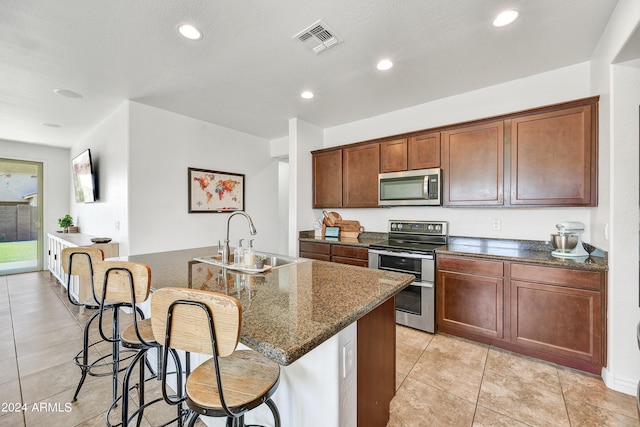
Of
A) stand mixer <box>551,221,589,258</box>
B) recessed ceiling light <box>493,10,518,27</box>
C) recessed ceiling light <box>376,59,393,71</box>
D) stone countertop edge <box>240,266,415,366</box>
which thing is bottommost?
stone countertop edge <box>240,266,415,366</box>

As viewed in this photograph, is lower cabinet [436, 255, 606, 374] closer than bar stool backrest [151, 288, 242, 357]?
No

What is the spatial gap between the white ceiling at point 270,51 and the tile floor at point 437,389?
2.65 meters

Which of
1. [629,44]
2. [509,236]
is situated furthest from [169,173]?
[629,44]

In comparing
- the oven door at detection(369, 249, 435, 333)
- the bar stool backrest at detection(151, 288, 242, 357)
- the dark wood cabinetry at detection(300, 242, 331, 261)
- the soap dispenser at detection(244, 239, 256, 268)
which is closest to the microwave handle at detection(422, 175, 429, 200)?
the oven door at detection(369, 249, 435, 333)

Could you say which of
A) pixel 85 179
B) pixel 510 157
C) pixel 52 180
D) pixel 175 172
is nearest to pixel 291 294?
pixel 510 157

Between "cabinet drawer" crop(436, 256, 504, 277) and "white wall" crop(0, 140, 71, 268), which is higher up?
"white wall" crop(0, 140, 71, 268)

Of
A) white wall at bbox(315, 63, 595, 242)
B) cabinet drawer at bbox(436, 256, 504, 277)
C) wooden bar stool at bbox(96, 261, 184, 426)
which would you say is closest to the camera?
wooden bar stool at bbox(96, 261, 184, 426)

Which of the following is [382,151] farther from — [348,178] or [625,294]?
[625,294]

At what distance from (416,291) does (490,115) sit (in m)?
2.11

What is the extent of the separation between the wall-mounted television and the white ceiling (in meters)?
0.89

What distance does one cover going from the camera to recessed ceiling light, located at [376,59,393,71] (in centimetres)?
246

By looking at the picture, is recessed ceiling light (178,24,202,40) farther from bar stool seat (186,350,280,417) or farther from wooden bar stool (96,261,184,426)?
bar stool seat (186,350,280,417)

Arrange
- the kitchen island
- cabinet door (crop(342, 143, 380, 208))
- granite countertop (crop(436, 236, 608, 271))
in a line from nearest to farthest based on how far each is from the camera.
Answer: the kitchen island < granite countertop (crop(436, 236, 608, 271)) < cabinet door (crop(342, 143, 380, 208))

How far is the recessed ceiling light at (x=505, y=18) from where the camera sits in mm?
1852
